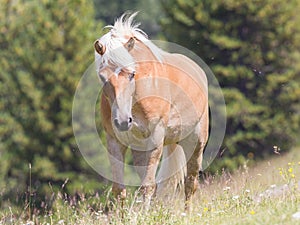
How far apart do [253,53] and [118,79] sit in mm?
14284

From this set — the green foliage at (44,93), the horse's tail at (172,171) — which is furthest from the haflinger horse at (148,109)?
the green foliage at (44,93)

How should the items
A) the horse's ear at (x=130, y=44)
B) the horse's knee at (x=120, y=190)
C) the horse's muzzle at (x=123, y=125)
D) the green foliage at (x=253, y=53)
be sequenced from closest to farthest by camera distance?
the horse's muzzle at (x=123, y=125) < the horse's ear at (x=130, y=44) < the horse's knee at (x=120, y=190) < the green foliage at (x=253, y=53)

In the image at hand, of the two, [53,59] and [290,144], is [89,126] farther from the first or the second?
[290,144]

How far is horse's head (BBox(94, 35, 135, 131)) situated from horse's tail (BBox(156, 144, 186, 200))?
6.60ft

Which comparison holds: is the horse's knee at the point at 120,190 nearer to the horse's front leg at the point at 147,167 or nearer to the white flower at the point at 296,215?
the horse's front leg at the point at 147,167

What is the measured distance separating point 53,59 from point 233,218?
1449 centimetres

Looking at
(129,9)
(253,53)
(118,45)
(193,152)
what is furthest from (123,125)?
(129,9)

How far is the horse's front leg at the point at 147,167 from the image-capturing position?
5930 millimetres

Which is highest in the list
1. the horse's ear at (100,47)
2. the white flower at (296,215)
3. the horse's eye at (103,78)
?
the horse's ear at (100,47)

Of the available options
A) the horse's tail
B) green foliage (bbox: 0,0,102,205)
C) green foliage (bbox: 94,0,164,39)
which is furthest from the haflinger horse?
green foliage (bbox: 94,0,164,39)

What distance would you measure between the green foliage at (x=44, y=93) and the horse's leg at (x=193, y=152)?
10776mm

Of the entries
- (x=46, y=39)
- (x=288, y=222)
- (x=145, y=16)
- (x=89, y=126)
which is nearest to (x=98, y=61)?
(x=288, y=222)

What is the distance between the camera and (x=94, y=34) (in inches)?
740

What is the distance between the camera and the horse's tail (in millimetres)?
7453
